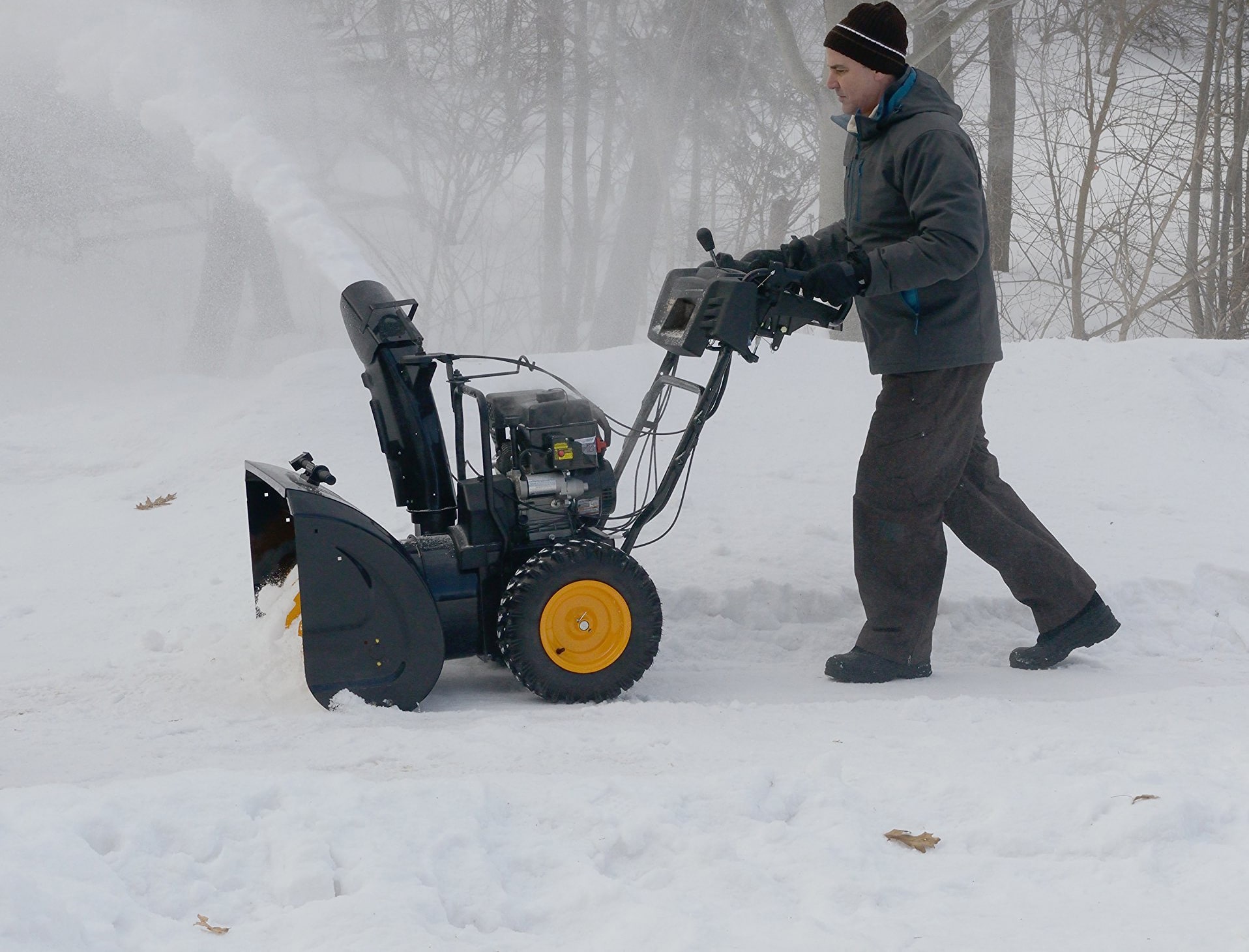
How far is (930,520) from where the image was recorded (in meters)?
3.48

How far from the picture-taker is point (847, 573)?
4336 mm

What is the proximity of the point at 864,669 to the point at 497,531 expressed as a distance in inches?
46.0

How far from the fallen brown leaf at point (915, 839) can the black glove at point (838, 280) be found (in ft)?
4.91

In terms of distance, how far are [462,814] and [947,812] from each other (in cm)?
91

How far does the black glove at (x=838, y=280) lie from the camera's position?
123 inches

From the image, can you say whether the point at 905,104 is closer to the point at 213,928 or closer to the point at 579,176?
the point at 213,928

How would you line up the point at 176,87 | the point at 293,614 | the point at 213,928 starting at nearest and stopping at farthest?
the point at 213,928
the point at 293,614
the point at 176,87

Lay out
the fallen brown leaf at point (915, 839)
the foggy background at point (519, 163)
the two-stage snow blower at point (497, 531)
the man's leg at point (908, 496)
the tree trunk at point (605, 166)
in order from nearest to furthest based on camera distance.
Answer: the fallen brown leaf at point (915, 839) < the two-stage snow blower at point (497, 531) < the man's leg at point (908, 496) < the foggy background at point (519, 163) < the tree trunk at point (605, 166)

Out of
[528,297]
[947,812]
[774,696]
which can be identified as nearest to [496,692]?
[774,696]

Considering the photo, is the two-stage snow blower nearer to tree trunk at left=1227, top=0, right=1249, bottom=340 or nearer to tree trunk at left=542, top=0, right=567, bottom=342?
tree trunk at left=1227, top=0, right=1249, bottom=340

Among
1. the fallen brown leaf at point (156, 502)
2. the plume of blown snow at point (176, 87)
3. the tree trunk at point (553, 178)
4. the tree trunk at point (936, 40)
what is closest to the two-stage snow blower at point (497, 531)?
the fallen brown leaf at point (156, 502)

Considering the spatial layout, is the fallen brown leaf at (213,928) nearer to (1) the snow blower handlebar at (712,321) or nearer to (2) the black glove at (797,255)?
(1) the snow blower handlebar at (712,321)

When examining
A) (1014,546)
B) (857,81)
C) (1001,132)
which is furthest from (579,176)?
(1014,546)

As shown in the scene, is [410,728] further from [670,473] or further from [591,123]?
[591,123]
